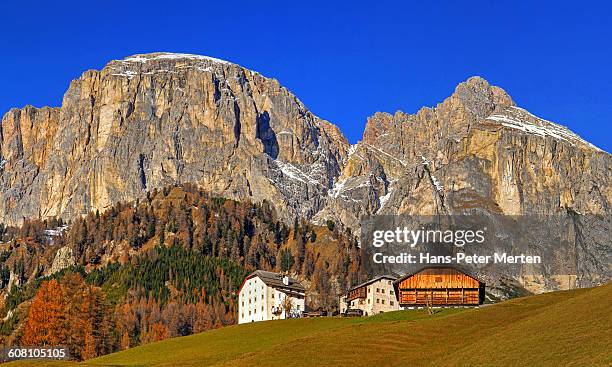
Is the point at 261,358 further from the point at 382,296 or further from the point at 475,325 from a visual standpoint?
the point at 382,296

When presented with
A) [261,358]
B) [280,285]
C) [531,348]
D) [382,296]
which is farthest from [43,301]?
[531,348]

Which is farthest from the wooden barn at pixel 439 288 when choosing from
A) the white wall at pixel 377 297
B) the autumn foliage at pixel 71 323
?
the autumn foliage at pixel 71 323

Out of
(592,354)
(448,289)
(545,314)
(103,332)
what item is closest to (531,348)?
(592,354)

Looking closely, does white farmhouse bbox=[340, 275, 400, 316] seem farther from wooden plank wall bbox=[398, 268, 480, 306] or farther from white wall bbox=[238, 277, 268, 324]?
white wall bbox=[238, 277, 268, 324]

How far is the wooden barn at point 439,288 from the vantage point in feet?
481

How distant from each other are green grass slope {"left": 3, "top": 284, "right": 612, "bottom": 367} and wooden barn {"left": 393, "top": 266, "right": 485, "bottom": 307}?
34.5 m

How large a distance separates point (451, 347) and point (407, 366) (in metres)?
A: 8.20

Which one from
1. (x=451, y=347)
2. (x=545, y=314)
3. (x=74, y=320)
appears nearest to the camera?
(x=451, y=347)

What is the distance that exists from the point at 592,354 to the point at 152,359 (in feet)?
175

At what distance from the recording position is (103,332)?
546 feet

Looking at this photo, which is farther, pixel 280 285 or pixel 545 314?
pixel 280 285

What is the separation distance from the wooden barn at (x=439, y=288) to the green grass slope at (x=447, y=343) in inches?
1358

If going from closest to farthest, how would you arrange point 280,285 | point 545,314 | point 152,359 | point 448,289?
point 545,314 < point 152,359 < point 448,289 < point 280,285

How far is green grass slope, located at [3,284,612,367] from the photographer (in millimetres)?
64062
